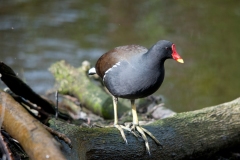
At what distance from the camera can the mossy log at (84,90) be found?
15.7 ft

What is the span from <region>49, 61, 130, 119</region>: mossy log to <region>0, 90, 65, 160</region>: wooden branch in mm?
2382

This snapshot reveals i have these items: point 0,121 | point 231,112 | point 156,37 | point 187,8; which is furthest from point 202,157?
point 187,8

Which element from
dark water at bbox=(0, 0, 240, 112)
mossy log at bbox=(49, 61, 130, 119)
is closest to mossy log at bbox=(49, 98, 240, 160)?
mossy log at bbox=(49, 61, 130, 119)

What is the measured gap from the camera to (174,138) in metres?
3.23

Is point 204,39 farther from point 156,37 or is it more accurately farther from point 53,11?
point 53,11

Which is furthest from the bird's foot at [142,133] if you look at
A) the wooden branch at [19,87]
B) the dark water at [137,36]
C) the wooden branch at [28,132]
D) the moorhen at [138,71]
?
the dark water at [137,36]

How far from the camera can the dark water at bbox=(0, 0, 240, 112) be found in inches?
289

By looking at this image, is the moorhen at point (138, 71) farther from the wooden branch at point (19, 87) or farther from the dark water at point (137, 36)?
the dark water at point (137, 36)

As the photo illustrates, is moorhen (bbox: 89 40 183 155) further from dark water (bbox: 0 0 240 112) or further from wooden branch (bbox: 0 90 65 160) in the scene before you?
dark water (bbox: 0 0 240 112)

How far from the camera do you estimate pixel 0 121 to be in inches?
91.8

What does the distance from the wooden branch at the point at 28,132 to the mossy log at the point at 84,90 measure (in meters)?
2.38

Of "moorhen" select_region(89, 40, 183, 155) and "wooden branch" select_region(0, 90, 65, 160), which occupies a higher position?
"moorhen" select_region(89, 40, 183, 155)

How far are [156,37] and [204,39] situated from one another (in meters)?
1.02

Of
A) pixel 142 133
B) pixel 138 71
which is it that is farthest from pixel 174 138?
pixel 138 71
